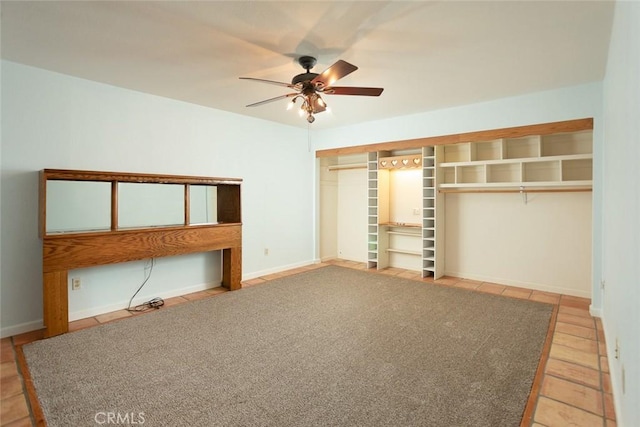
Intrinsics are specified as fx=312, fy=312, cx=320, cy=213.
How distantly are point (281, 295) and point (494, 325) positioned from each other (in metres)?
2.47

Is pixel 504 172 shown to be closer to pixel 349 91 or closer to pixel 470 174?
pixel 470 174

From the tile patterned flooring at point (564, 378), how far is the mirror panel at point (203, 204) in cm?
142

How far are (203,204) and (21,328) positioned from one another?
88.2 inches

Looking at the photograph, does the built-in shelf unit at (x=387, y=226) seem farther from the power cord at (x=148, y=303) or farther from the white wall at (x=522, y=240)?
the power cord at (x=148, y=303)

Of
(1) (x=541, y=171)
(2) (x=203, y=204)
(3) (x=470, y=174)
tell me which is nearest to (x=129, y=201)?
(2) (x=203, y=204)

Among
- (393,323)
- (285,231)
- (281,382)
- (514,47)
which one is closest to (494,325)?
(393,323)

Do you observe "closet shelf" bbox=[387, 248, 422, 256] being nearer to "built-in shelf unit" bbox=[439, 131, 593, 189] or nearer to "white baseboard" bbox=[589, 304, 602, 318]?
"built-in shelf unit" bbox=[439, 131, 593, 189]

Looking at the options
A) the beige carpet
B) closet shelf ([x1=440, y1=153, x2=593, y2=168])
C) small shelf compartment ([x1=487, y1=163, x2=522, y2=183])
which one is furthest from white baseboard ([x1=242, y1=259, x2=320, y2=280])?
small shelf compartment ([x1=487, y1=163, x2=522, y2=183])

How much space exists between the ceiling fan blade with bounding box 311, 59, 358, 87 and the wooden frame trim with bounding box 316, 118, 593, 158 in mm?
2548

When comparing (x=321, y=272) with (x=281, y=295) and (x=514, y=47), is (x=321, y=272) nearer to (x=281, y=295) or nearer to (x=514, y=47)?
(x=281, y=295)

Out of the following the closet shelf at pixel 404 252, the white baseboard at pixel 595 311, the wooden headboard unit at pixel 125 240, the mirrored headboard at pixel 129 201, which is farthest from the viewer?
the closet shelf at pixel 404 252

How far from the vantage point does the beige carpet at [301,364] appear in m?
1.89

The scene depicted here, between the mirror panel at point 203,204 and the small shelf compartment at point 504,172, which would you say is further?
the small shelf compartment at point 504,172

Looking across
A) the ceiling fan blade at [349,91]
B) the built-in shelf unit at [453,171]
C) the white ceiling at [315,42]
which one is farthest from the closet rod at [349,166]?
the ceiling fan blade at [349,91]
